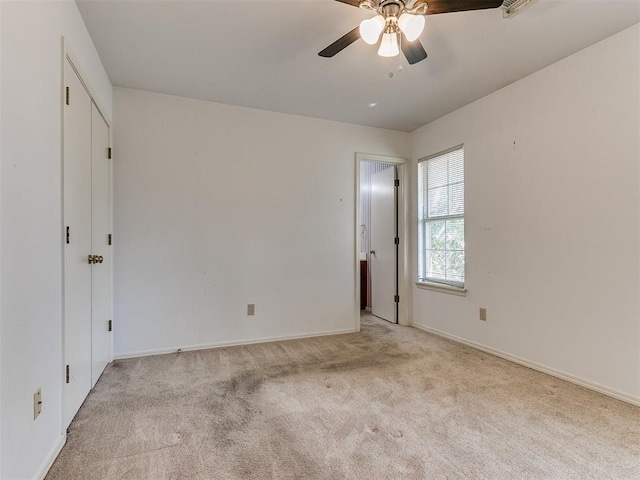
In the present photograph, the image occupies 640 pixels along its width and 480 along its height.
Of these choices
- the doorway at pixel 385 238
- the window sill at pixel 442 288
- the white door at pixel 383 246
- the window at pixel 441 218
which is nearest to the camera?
the window sill at pixel 442 288

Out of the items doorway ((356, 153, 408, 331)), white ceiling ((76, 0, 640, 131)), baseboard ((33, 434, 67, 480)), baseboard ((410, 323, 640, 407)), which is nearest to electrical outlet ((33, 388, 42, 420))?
baseboard ((33, 434, 67, 480))

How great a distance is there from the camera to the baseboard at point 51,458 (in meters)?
1.47

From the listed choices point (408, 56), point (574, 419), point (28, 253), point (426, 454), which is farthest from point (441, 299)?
point (28, 253)

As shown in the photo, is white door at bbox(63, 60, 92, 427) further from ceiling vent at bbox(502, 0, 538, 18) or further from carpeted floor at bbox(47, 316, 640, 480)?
ceiling vent at bbox(502, 0, 538, 18)

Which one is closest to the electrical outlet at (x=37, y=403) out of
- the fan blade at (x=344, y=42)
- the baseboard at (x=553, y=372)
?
the fan blade at (x=344, y=42)

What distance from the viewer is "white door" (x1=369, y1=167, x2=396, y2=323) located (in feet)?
14.5

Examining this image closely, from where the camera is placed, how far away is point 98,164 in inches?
103

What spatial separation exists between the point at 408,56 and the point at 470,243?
2079mm

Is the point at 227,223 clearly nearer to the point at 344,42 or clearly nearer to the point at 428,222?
the point at 344,42

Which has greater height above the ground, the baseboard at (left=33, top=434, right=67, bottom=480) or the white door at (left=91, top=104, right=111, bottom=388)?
the white door at (left=91, top=104, right=111, bottom=388)

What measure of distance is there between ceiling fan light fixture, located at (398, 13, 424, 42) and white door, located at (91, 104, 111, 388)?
220cm

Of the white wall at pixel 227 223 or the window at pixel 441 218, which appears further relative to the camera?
the window at pixel 441 218

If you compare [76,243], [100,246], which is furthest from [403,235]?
[76,243]

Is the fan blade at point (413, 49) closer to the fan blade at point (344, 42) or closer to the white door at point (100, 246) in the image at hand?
the fan blade at point (344, 42)
